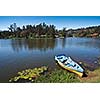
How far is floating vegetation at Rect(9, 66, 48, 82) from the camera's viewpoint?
2662 millimetres

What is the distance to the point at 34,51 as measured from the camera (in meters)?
2.80

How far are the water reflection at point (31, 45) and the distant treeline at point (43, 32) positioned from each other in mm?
85

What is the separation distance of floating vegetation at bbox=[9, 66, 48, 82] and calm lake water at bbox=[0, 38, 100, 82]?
0.05m

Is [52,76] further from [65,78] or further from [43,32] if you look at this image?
[43,32]

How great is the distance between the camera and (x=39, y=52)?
9.19 ft

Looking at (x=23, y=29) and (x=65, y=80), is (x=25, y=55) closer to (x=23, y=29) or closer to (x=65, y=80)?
(x=23, y=29)

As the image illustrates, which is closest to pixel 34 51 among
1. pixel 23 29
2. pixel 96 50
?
pixel 23 29

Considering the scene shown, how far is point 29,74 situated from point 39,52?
1.06 feet

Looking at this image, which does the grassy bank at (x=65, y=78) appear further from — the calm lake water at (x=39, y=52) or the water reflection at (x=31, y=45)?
the water reflection at (x=31, y=45)

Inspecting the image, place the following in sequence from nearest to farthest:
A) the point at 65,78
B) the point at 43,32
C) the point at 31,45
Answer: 1. the point at 65,78
2. the point at 31,45
3. the point at 43,32

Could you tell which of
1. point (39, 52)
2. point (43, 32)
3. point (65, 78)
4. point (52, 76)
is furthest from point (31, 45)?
point (65, 78)

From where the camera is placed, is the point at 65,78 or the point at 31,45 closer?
the point at 65,78
